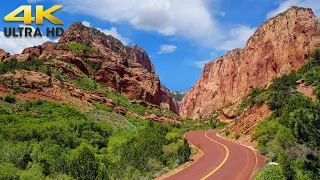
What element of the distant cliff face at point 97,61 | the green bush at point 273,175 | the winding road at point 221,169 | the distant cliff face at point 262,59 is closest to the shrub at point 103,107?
the distant cliff face at point 97,61

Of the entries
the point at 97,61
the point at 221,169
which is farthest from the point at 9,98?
the point at 97,61

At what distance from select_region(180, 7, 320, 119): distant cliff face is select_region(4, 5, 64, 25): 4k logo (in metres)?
58.1

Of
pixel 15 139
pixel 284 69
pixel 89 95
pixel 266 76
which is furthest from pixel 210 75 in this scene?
pixel 15 139

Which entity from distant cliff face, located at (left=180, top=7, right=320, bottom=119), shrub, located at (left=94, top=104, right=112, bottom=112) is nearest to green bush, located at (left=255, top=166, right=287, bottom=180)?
shrub, located at (left=94, top=104, right=112, bottom=112)

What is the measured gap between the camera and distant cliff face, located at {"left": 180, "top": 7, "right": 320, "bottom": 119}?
2817 inches

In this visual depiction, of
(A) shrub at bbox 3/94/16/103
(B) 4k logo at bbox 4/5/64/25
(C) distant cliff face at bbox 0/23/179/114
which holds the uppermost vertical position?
(C) distant cliff face at bbox 0/23/179/114

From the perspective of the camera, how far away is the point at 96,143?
3036cm

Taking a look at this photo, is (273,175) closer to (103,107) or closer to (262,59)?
(103,107)

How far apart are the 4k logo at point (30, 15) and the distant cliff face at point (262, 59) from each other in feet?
191

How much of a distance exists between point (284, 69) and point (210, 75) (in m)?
55.2

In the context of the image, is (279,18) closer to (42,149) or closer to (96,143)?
(96,143)

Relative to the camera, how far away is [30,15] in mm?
20469

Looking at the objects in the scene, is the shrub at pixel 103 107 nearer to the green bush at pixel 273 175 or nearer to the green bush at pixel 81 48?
the green bush at pixel 81 48

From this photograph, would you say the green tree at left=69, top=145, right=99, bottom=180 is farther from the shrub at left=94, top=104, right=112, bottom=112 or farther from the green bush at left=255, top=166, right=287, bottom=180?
the shrub at left=94, top=104, right=112, bottom=112
